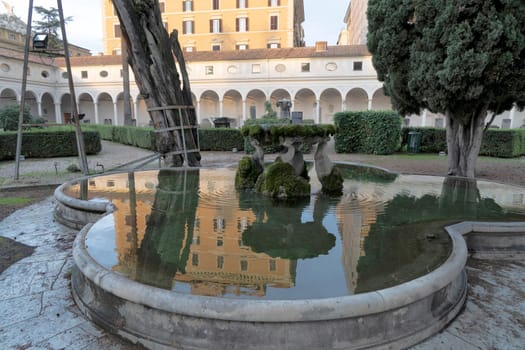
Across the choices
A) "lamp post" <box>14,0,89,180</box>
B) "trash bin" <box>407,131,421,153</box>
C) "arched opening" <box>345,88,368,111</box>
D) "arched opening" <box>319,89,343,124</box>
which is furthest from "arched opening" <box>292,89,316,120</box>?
"lamp post" <box>14,0,89,180</box>

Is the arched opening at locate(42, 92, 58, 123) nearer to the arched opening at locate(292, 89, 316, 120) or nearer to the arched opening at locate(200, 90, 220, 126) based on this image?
the arched opening at locate(200, 90, 220, 126)

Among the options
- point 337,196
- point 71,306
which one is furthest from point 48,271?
point 337,196

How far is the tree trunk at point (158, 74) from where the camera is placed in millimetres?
9078

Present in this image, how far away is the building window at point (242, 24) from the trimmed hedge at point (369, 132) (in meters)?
32.9

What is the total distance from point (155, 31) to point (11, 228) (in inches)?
245

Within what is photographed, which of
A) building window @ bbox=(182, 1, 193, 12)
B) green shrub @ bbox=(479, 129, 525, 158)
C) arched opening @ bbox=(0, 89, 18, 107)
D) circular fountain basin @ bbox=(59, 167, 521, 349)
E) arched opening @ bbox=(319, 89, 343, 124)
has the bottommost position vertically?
A: circular fountain basin @ bbox=(59, 167, 521, 349)

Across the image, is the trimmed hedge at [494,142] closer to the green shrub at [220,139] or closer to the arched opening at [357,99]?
the green shrub at [220,139]

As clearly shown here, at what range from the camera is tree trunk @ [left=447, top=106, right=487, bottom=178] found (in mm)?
8406

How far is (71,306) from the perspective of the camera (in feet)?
9.84

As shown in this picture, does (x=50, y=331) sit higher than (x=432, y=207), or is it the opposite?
(x=432, y=207)

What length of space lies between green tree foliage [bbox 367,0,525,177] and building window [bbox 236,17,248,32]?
38.7 metres

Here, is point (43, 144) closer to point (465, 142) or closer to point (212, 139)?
point (212, 139)

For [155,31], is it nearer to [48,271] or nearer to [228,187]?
[228,187]

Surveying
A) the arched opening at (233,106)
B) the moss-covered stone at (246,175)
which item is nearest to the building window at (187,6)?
the arched opening at (233,106)
